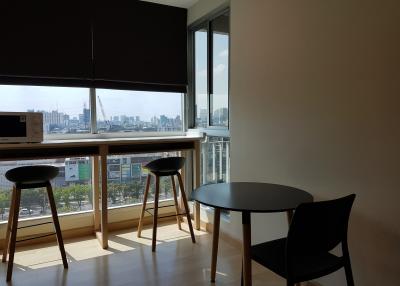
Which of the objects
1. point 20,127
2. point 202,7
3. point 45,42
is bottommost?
point 20,127

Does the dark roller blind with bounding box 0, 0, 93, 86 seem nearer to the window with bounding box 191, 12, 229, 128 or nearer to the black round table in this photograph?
the window with bounding box 191, 12, 229, 128

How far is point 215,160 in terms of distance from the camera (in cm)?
348

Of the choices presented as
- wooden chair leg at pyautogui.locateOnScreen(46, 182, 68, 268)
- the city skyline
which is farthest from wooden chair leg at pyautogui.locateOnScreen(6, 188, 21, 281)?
the city skyline

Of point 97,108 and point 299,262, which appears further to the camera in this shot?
point 97,108

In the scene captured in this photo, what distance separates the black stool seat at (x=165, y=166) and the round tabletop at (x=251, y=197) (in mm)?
909

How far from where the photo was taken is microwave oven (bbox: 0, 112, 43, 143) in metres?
2.56

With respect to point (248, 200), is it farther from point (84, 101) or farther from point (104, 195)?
point (84, 101)

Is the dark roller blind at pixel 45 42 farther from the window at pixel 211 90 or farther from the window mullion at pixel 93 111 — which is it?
the window at pixel 211 90

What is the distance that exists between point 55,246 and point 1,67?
1676 mm

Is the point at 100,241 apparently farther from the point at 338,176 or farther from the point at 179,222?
the point at 338,176

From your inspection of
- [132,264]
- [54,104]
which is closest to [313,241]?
[132,264]

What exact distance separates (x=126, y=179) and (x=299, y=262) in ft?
7.81

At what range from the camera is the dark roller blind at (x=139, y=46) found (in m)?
3.27

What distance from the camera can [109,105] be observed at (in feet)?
11.3
